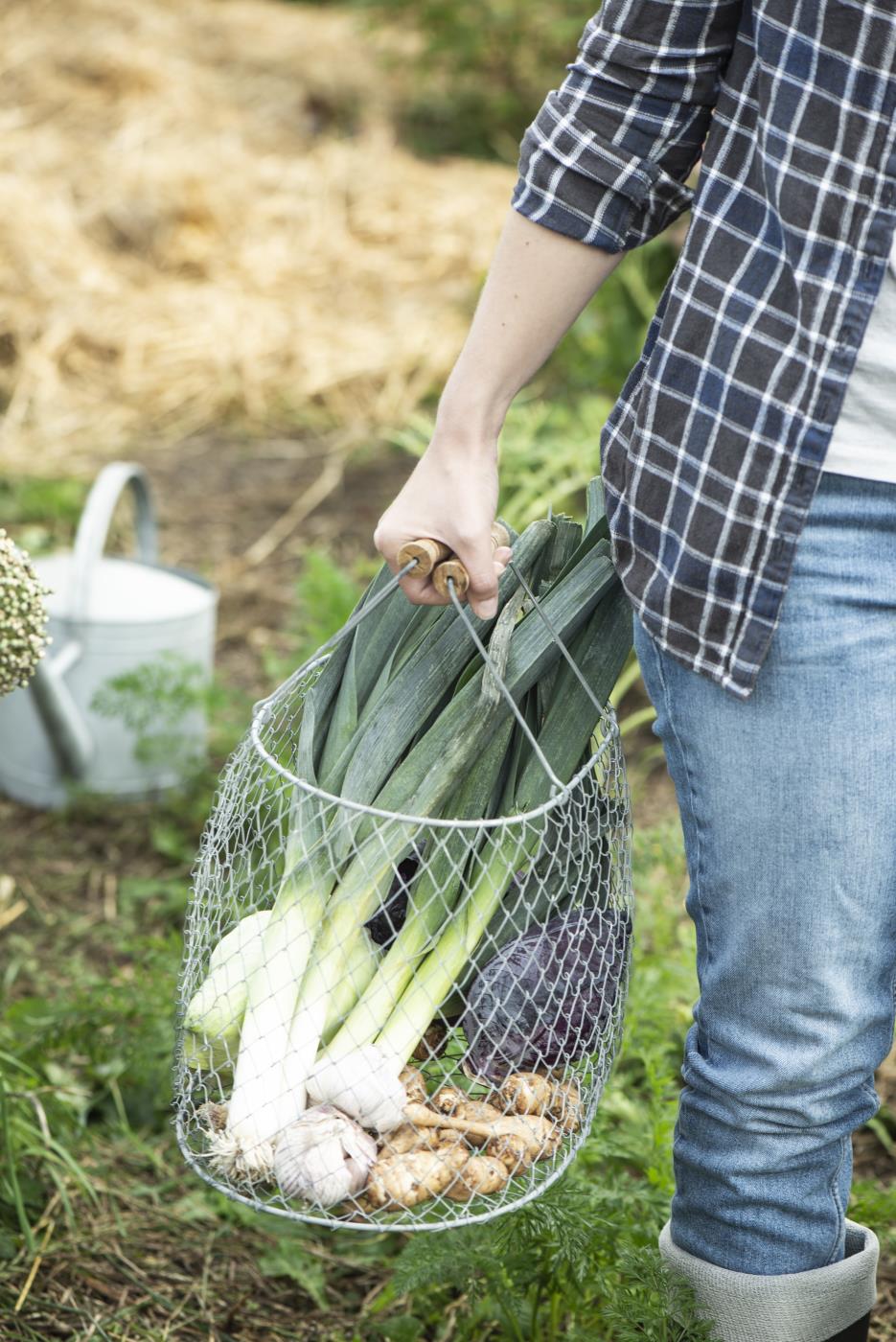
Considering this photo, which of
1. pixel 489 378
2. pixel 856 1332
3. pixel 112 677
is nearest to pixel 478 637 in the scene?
pixel 489 378

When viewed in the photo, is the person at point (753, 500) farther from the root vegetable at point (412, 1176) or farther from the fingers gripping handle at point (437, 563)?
the root vegetable at point (412, 1176)

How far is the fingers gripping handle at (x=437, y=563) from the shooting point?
1.29m

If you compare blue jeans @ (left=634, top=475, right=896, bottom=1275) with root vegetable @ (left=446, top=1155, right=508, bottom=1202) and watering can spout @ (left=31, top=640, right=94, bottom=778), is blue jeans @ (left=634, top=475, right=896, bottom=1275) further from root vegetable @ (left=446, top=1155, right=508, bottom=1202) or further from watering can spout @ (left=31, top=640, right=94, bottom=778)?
watering can spout @ (left=31, top=640, right=94, bottom=778)

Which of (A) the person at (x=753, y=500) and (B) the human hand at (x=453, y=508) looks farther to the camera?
(B) the human hand at (x=453, y=508)

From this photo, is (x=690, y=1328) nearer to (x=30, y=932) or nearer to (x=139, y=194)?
(x=30, y=932)

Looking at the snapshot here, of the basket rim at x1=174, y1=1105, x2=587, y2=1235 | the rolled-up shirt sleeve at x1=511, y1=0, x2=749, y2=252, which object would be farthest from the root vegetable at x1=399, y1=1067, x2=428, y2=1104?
the rolled-up shirt sleeve at x1=511, y1=0, x2=749, y2=252

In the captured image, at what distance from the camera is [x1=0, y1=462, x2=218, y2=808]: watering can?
2.96 m

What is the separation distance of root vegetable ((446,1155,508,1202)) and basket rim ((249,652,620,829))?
0.96ft

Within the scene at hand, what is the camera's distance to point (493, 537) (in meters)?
1.42

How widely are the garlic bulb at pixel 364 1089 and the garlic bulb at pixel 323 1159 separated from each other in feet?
0.06

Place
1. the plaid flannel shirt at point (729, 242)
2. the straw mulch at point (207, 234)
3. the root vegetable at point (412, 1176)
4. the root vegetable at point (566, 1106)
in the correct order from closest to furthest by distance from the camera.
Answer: the plaid flannel shirt at point (729, 242) → the root vegetable at point (412, 1176) → the root vegetable at point (566, 1106) → the straw mulch at point (207, 234)

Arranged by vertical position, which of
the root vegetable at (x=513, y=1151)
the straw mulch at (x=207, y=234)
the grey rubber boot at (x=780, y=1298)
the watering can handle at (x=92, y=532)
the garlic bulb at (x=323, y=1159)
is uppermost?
the garlic bulb at (x=323, y=1159)

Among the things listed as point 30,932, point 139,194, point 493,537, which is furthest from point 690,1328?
point 139,194

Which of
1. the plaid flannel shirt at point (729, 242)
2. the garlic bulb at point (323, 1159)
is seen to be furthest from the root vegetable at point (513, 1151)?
the plaid flannel shirt at point (729, 242)
